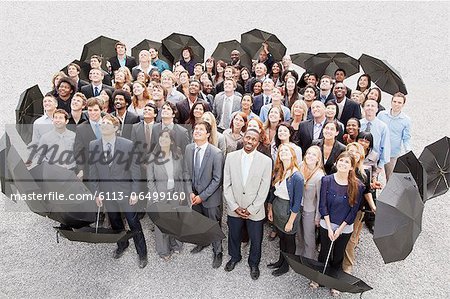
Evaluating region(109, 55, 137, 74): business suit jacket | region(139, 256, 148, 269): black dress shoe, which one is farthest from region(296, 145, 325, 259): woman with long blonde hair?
region(109, 55, 137, 74): business suit jacket

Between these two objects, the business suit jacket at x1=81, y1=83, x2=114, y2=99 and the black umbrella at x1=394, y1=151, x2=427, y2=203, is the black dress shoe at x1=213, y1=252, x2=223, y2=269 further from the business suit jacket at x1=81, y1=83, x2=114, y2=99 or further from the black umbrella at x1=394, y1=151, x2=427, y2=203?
the business suit jacket at x1=81, y1=83, x2=114, y2=99

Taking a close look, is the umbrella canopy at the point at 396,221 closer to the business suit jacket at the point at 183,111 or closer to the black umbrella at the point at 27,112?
the business suit jacket at the point at 183,111

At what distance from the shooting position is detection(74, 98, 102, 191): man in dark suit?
203 inches

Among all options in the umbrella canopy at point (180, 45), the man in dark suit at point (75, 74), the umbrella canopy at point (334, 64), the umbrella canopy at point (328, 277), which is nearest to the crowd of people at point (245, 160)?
the umbrella canopy at point (328, 277)

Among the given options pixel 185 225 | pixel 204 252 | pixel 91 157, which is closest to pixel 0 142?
pixel 91 157

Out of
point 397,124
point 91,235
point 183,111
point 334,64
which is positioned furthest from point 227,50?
point 91,235

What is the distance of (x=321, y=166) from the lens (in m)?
4.63

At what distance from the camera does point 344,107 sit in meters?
6.39

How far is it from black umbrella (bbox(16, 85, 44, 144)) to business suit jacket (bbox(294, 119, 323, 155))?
3.85 metres

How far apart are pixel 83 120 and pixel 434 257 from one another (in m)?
5.02

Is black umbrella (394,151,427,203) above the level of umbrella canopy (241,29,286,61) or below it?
below

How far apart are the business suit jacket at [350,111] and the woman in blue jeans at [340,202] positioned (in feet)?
7.12

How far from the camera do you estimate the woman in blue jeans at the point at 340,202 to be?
4.29 metres

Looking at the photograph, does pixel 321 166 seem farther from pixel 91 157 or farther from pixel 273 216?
pixel 91 157
